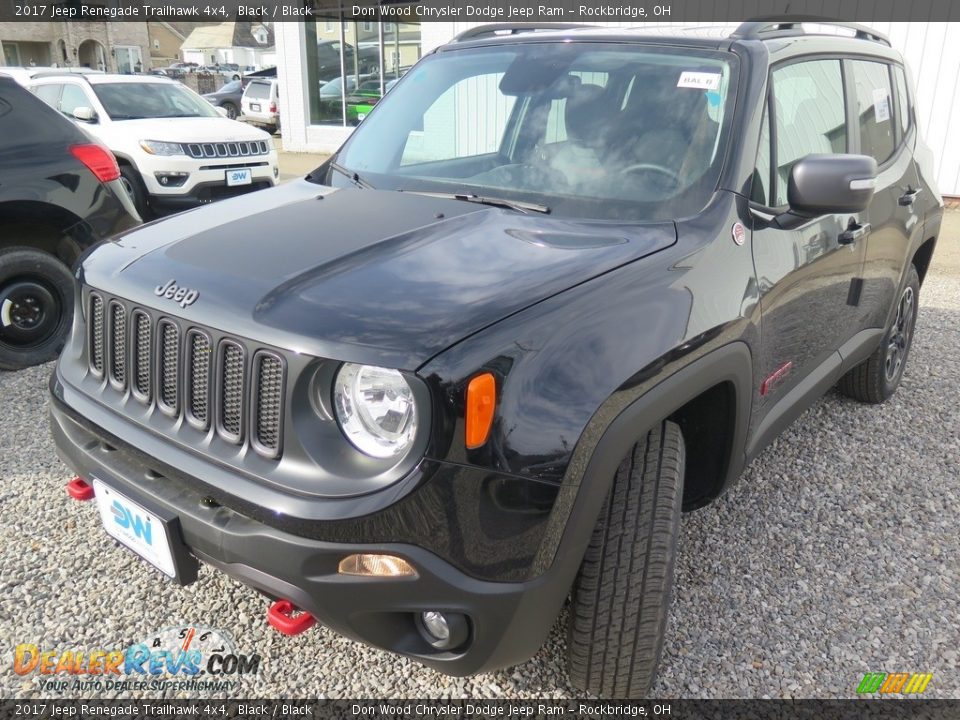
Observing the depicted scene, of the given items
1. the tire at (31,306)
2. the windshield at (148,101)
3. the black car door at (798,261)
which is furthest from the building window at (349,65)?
the black car door at (798,261)

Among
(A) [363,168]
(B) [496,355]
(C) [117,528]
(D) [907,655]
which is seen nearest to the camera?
(B) [496,355]

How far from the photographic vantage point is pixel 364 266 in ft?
6.57

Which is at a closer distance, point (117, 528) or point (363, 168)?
point (117, 528)

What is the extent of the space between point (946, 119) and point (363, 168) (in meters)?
10.4

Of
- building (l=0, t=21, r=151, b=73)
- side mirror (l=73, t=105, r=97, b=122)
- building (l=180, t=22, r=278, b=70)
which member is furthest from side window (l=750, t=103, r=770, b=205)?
building (l=180, t=22, r=278, b=70)

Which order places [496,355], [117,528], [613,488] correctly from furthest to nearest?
[117,528] → [613,488] → [496,355]

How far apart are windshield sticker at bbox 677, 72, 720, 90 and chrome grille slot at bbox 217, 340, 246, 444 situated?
5.58 feet

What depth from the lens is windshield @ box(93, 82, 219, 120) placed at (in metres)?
9.38

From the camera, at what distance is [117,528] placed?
7.07 feet

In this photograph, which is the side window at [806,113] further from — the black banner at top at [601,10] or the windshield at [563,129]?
the black banner at top at [601,10]

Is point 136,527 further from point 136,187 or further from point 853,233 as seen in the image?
point 136,187

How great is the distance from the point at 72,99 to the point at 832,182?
9.86 meters

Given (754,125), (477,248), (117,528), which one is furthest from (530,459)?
(754,125)

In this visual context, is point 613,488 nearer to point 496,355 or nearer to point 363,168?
point 496,355
